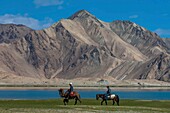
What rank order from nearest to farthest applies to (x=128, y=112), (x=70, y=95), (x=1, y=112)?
(x=1, y=112), (x=128, y=112), (x=70, y=95)

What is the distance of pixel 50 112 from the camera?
3441 cm

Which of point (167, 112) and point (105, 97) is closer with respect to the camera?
point (167, 112)

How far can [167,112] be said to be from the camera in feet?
129

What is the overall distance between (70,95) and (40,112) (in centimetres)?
1409

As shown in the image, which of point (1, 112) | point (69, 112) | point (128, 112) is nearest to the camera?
point (1, 112)

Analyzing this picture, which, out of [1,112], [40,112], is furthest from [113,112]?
[1,112]

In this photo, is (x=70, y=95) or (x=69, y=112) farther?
(x=70, y=95)

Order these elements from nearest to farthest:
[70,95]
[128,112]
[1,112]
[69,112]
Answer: [1,112]
[69,112]
[128,112]
[70,95]

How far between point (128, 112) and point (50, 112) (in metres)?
6.86

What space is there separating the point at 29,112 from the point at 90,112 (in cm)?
505

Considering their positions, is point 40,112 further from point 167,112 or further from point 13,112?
point 167,112

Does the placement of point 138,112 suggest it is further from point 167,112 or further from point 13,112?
point 13,112

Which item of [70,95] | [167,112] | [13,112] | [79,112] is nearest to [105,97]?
[70,95]

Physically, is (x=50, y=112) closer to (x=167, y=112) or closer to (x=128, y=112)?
(x=128, y=112)
